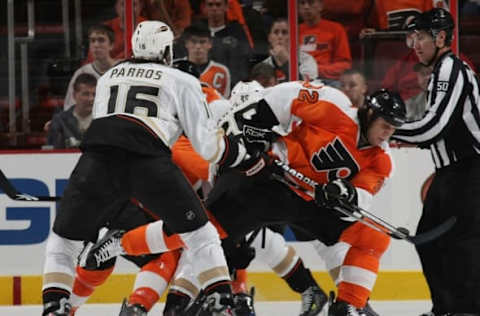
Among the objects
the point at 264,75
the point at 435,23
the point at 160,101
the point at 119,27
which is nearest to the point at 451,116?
the point at 435,23

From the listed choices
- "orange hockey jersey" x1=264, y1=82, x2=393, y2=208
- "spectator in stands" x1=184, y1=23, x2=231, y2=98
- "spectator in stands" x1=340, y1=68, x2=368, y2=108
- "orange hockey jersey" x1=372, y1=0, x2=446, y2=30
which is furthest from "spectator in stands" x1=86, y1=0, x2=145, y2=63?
"orange hockey jersey" x1=264, y1=82, x2=393, y2=208

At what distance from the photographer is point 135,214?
4.75 meters

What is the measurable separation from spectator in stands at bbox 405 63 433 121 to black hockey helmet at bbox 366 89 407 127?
1.56 m

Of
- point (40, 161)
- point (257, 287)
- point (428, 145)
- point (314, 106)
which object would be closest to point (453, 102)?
point (428, 145)

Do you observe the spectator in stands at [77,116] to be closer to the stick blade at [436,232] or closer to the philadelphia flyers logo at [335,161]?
the philadelphia flyers logo at [335,161]

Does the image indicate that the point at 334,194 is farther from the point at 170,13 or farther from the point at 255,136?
the point at 170,13

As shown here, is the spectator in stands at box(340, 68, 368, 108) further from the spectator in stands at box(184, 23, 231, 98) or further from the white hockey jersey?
the white hockey jersey

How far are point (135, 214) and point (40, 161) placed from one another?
4.06ft

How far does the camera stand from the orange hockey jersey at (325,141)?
4488 mm

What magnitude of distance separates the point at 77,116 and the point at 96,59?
31cm

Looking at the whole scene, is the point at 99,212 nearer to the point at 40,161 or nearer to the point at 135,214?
the point at 135,214

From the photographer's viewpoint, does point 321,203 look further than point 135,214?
No

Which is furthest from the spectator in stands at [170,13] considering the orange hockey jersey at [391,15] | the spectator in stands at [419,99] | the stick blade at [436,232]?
the stick blade at [436,232]

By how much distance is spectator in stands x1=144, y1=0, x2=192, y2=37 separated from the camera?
5992 mm
